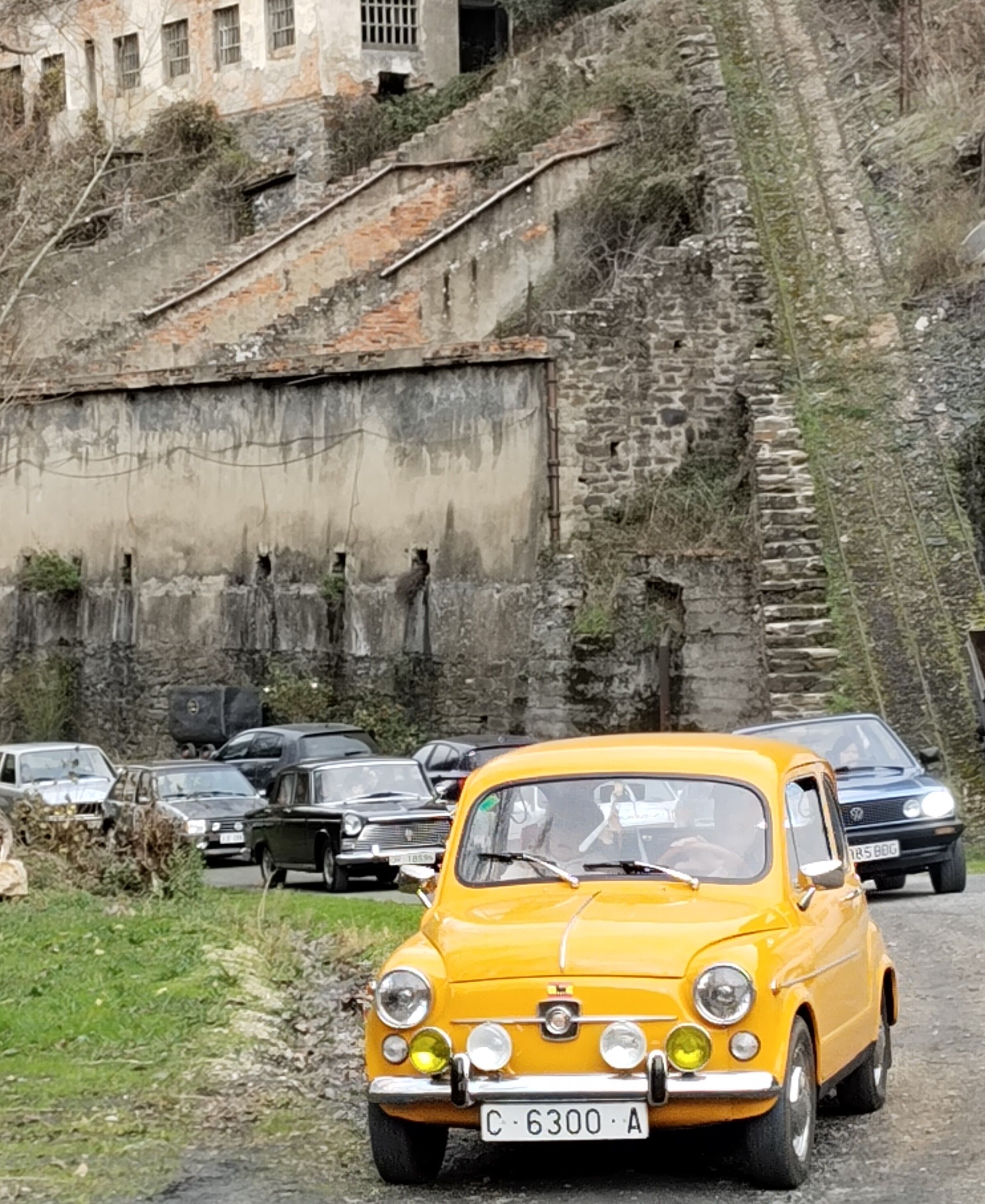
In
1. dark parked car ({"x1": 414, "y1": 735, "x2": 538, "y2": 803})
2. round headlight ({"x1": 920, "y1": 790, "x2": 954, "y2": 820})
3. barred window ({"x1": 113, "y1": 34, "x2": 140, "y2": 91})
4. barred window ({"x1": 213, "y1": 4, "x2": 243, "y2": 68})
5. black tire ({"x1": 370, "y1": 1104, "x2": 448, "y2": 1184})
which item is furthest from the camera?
barred window ({"x1": 213, "y1": 4, "x2": 243, "y2": 68})

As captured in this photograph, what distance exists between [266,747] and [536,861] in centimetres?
2126

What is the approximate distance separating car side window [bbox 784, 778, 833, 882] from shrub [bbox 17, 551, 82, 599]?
97.1 ft

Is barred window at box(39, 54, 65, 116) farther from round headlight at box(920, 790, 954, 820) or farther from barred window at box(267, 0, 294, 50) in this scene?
round headlight at box(920, 790, 954, 820)

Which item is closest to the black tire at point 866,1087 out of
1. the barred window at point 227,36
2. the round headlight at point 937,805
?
the round headlight at point 937,805

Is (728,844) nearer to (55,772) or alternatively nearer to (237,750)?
(55,772)

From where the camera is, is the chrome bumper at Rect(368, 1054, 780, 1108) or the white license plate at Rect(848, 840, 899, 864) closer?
the chrome bumper at Rect(368, 1054, 780, 1108)

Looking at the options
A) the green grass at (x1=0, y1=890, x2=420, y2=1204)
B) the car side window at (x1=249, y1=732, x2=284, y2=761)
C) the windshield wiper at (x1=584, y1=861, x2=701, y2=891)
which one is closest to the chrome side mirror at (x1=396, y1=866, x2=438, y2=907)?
the windshield wiper at (x1=584, y1=861, x2=701, y2=891)

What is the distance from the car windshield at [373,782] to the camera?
23203mm

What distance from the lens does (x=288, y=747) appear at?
30.1 meters

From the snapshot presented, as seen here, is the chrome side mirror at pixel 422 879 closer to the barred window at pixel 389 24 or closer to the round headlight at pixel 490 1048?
the round headlight at pixel 490 1048

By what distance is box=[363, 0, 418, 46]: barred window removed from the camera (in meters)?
49.5

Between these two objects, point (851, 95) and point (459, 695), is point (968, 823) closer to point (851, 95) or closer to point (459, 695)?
point (459, 695)

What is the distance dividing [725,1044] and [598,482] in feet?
76.1

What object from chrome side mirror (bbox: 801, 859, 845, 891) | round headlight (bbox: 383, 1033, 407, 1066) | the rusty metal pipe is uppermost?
the rusty metal pipe
